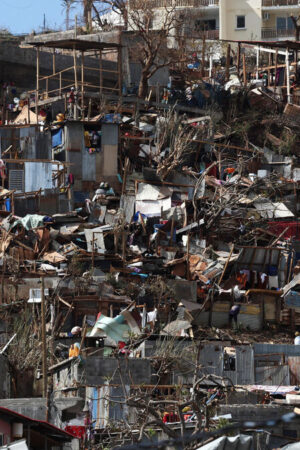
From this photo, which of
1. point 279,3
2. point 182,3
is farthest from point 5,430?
point 279,3

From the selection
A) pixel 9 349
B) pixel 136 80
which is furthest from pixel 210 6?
pixel 9 349

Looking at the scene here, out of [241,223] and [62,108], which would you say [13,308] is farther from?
[62,108]

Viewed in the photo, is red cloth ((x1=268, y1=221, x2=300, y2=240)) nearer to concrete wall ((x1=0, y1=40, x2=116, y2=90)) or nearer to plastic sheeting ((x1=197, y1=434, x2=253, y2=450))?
concrete wall ((x1=0, y1=40, x2=116, y2=90))

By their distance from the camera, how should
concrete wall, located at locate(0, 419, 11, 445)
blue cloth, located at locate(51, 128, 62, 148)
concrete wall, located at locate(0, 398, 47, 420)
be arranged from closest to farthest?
concrete wall, located at locate(0, 419, 11, 445)
concrete wall, located at locate(0, 398, 47, 420)
blue cloth, located at locate(51, 128, 62, 148)

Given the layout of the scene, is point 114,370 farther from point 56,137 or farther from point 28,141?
point 28,141

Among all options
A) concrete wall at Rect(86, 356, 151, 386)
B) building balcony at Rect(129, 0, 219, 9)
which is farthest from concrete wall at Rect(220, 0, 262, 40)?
concrete wall at Rect(86, 356, 151, 386)
